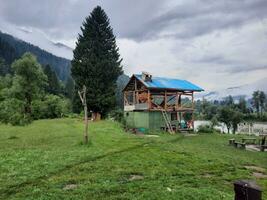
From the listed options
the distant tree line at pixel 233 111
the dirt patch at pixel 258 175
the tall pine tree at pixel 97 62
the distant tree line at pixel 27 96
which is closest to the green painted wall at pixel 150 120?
the tall pine tree at pixel 97 62

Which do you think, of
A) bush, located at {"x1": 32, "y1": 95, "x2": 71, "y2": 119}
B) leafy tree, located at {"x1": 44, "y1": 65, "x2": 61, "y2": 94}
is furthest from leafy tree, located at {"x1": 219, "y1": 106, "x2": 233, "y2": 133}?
leafy tree, located at {"x1": 44, "y1": 65, "x2": 61, "y2": 94}

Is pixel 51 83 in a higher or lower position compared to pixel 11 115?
higher

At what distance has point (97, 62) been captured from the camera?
41.1m

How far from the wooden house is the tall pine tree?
14.4 feet

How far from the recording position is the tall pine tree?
132 ft

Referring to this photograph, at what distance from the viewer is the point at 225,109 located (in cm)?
5741

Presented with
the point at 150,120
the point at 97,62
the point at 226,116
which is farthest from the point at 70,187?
the point at 226,116

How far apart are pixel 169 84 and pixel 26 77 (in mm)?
22766

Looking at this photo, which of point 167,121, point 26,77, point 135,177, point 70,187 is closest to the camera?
point 70,187

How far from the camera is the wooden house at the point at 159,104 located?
3247 cm

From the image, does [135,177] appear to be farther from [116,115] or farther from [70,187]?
[116,115]

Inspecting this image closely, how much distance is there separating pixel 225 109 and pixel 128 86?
88.9ft

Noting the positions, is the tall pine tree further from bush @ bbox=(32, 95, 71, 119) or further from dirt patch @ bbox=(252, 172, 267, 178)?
dirt patch @ bbox=(252, 172, 267, 178)

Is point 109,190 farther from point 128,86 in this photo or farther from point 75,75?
point 75,75
